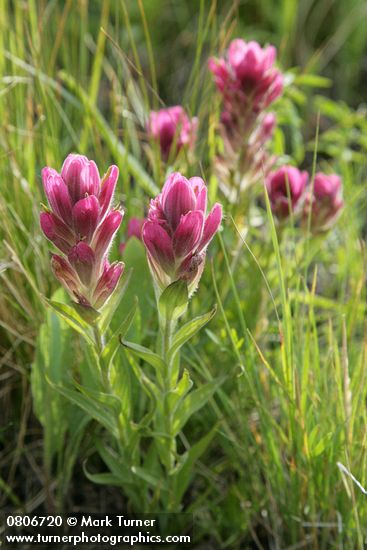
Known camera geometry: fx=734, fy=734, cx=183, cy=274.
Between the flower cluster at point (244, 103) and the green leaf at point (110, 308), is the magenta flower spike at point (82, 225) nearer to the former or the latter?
the green leaf at point (110, 308)

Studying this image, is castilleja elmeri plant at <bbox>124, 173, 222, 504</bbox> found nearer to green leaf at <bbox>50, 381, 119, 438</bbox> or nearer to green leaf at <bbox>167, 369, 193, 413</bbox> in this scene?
green leaf at <bbox>167, 369, 193, 413</bbox>

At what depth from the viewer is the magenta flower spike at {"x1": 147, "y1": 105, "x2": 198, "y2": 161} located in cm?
144

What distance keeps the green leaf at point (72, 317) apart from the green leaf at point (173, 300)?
111 millimetres

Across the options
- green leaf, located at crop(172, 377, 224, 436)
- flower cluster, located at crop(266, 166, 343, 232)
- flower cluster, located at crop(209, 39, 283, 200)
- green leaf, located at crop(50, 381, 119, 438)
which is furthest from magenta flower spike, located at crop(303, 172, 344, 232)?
green leaf, located at crop(50, 381, 119, 438)

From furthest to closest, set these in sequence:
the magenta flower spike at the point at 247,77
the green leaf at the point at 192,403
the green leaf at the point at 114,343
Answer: the magenta flower spike at the point at 247,77
the green leaf at the point at 192,403
the green leaf at the point at 114,343

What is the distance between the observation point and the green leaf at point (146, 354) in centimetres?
102

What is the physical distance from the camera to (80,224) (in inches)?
36.9

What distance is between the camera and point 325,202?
4.84 ft

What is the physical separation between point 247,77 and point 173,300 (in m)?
0.59

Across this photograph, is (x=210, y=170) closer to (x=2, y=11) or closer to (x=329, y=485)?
(x=2, y=11)

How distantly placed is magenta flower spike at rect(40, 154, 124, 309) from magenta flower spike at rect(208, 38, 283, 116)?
20.7 inches

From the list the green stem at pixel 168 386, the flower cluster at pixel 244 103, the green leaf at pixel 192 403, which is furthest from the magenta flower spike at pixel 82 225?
the flower cluster at pixel 244 103

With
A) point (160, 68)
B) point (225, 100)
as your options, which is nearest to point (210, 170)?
point (225, 100)

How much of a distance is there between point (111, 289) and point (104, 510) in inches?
23.7
